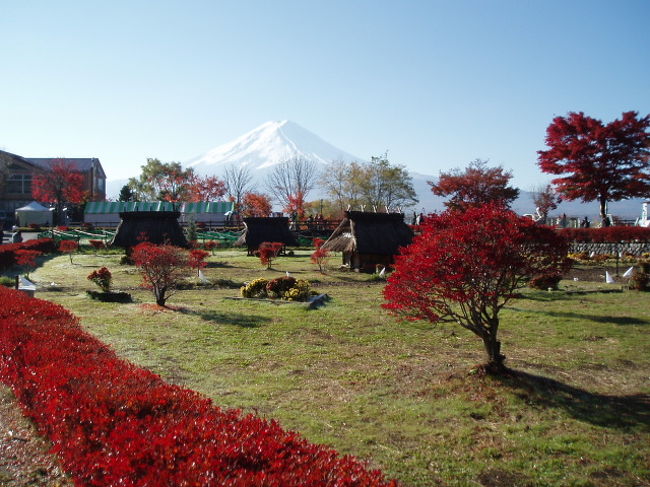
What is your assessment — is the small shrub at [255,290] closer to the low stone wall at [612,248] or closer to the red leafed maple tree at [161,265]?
the red leafed maple tree at [161,265]

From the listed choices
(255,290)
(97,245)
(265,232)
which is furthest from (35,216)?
(255,290)

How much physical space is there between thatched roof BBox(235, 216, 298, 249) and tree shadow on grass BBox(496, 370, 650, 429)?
94.6 ft

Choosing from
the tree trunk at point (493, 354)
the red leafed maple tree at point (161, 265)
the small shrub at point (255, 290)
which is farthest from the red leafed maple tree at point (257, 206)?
the tree trunk at point (493, 354)

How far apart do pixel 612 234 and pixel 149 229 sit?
Answer: 25.4 metres

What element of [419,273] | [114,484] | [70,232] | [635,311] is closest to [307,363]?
[419,273]

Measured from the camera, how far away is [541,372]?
26.9 feet

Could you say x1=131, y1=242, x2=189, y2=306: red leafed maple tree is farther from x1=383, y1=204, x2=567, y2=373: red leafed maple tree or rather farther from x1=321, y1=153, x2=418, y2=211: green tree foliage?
x1=321, y1=153, x2=418, y2=211: green tree foliage

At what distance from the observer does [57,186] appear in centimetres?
6138

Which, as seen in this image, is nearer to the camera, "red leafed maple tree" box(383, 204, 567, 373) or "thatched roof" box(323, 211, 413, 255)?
"red leafed maple tree" box(383, 204, 567, 373)

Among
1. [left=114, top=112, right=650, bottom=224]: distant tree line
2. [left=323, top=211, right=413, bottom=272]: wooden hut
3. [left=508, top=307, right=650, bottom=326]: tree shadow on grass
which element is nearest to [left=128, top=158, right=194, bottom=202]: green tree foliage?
[left=114, top=112, right=650, bottom=224]: distant tree line

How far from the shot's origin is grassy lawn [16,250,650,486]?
542 centimetres

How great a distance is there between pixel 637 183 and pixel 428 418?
29809 millimetres

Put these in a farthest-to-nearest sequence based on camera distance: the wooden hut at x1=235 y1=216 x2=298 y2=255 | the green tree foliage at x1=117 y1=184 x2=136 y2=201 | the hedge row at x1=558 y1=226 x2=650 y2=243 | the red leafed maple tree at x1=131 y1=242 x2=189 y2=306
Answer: the green tree foliage at x1=117 y1=184 x2=136 y2=201, the wooden hut at x1=235 y1=216 x2=298 y2=255, the hedge row at x1=558 y1=226 x2=650 y2=243, the red leafed maple tree at x1=131 y1=242 x2=189 y2=306

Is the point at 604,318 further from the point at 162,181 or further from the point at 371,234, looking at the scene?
the point at 162,181
